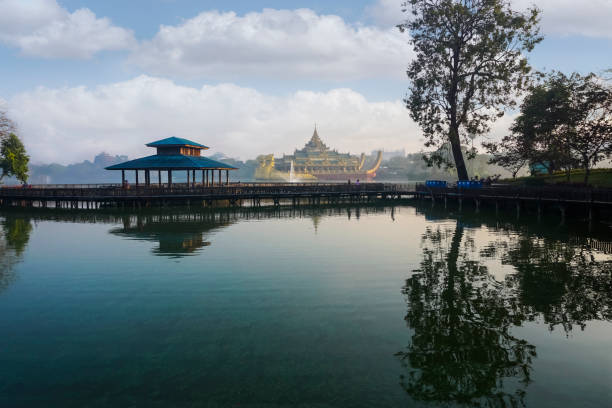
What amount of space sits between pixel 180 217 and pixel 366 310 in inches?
1050

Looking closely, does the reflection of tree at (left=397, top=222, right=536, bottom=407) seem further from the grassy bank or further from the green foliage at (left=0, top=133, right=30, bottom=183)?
the green foliage at (left=0, top=133, right=30, bottom=183)

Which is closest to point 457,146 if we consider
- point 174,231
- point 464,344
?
point 174,231

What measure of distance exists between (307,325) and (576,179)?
4301cm

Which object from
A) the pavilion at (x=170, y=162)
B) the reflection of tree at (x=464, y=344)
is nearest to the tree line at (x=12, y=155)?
the pavilion at (x=170, y=162)

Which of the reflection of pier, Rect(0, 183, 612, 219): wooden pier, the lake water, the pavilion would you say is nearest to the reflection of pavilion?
the lake water

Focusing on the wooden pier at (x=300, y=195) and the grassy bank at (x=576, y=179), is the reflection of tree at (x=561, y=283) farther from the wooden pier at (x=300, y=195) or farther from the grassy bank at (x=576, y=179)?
the grassy bank at (x=576, y=179)

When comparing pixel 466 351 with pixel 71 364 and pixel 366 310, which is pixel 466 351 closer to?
pixel 366 310

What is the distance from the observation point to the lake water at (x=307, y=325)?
725cm

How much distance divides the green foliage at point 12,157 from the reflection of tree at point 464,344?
64747 mm

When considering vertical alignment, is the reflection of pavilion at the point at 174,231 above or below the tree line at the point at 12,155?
below

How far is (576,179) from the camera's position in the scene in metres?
41.8

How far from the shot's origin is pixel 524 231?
2589cm

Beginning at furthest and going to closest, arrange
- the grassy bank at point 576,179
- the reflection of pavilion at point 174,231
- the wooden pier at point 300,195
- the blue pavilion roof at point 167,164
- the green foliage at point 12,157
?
the green foliage at point 12,157 → the blue pavilion roof at point 167,164 → the grassy bank at point 576,179 → the wooden pier at point 300,195 → the reflection of pavilion at point 174,231

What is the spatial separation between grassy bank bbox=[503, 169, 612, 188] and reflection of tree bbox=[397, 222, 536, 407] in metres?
29.6
